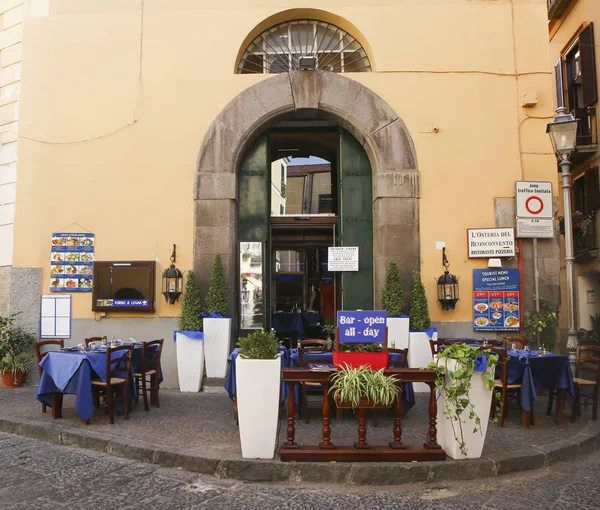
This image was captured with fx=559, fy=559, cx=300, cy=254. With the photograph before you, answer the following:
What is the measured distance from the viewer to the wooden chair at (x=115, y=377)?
653cm

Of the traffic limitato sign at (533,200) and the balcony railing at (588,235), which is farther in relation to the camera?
the balcony railing at (588,235)

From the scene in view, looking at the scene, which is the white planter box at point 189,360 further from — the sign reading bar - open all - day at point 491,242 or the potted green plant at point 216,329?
the sign reading bar - open all - day at point 491,242

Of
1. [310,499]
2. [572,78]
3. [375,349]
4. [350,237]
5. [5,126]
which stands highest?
[572,78]

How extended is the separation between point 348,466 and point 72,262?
21.2 feet

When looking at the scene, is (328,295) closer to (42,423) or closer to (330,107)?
(330,107)

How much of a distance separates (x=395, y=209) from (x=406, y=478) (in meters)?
5.19

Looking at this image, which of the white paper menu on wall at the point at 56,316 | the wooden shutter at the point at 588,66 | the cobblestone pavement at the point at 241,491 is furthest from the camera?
the wooden shutter at the point at 588,66

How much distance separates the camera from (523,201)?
9.09 m

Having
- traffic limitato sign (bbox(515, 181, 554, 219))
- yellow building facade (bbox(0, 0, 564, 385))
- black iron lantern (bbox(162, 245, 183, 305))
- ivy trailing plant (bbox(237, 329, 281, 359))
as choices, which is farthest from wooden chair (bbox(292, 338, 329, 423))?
traffic limitato sign (bbox(515, 181, 554, 219))

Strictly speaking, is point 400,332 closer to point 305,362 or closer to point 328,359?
point 328,359

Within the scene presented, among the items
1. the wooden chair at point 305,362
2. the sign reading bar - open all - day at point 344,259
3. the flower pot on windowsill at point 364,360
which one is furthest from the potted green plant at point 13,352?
the flower pot on windowsill at point 364,360

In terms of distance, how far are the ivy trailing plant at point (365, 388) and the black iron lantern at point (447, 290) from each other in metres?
4.15

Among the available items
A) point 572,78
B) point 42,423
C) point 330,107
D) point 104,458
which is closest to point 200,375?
point 42,423

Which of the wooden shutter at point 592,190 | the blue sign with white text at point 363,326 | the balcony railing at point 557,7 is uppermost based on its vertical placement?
the balcony railing at point 557,7
